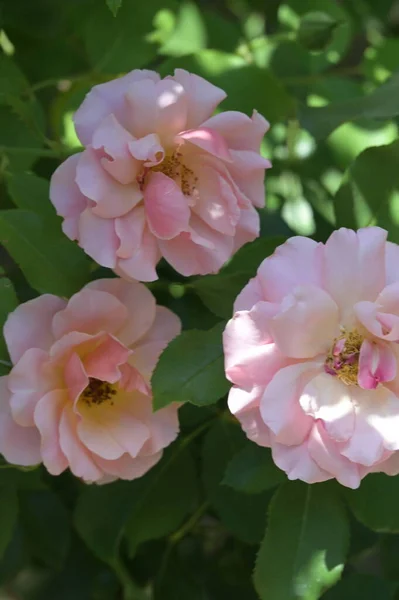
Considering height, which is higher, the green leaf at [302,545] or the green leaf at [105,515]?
the green leaf at [302,545]

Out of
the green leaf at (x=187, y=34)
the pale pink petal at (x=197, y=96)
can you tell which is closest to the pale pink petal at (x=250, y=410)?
the pale pink petal at (x=197, y=96)

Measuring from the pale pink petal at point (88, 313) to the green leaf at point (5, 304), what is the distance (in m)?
0.04

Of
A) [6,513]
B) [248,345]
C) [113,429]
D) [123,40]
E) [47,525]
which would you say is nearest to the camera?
[248,345]

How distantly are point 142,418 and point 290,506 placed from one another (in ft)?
0.46

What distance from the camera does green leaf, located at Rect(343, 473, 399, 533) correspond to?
628 millimetres

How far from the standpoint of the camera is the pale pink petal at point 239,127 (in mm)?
559

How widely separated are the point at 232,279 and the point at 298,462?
181mm

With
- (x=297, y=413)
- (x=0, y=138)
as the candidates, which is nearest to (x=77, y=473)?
(x=297, y=413)

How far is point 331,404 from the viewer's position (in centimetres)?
52

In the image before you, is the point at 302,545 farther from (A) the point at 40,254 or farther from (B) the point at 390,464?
(A) the point at 40,254

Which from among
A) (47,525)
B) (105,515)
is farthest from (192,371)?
(47,525)

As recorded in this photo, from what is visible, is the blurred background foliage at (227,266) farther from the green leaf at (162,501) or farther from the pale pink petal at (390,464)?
the pale pink petal at (390,464)

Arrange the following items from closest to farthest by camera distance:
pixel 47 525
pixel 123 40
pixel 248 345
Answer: pixel 248 345 < pixel 123 40 < pixel 47 525

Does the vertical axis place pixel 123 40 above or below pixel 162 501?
above
